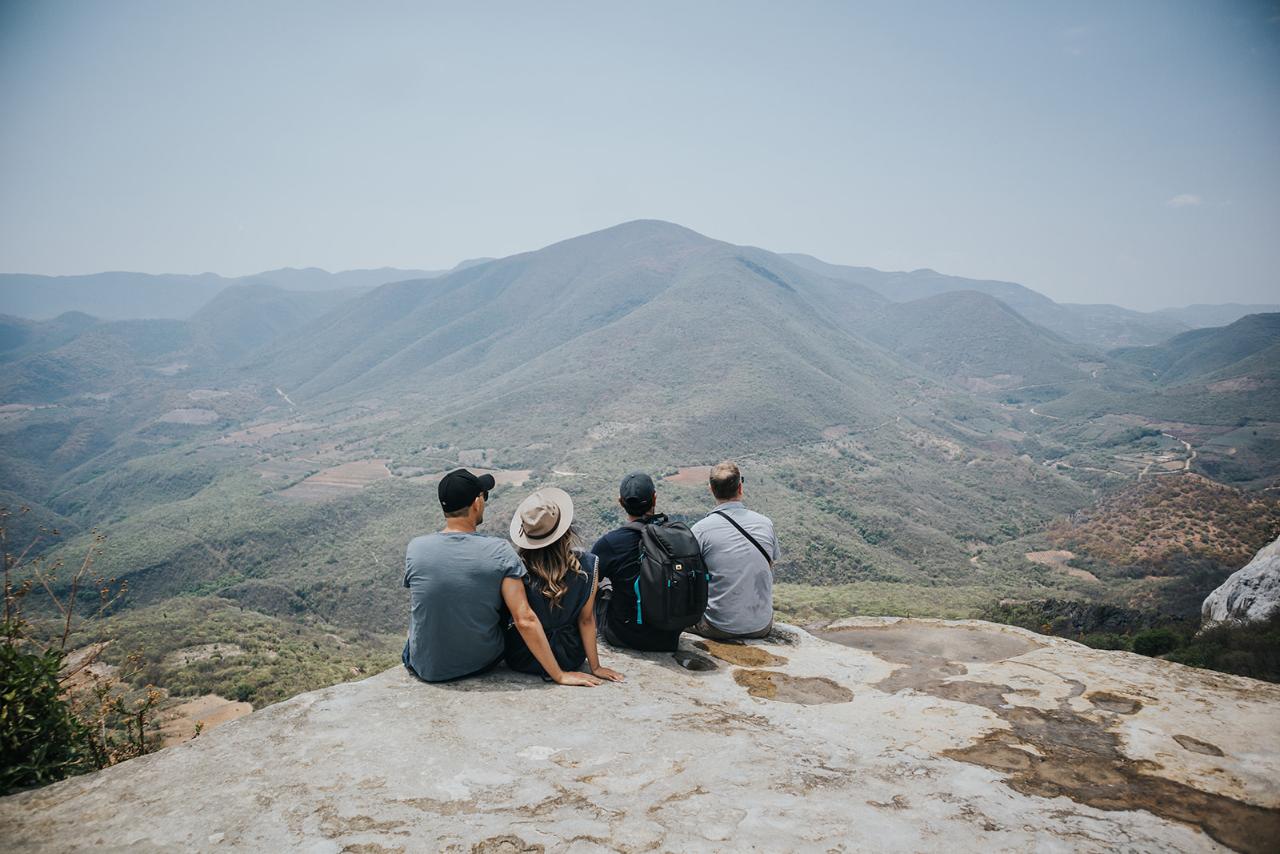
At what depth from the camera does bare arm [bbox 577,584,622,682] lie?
449 cm

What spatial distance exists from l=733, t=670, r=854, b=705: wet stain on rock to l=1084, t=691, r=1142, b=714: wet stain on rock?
1.85 meters

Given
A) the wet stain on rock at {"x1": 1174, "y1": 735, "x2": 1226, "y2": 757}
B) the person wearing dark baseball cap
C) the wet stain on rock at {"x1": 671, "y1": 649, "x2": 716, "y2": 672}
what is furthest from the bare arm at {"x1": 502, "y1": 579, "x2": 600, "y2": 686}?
the wet stain on rock at {"x1": 1174, "y1": 735, "x2": 1226, "y2": 757}

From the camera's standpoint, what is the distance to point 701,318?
159125 mm

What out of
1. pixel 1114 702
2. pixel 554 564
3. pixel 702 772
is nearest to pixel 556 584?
pixel 554 564

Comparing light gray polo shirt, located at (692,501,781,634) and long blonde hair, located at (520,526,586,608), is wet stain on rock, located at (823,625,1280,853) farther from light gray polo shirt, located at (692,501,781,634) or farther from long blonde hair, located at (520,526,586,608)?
long blonde hair, located at (520,526,586,608)

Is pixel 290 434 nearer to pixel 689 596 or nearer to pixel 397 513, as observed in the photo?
pixel 397 513

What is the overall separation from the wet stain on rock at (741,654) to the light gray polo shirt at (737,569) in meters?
0.19

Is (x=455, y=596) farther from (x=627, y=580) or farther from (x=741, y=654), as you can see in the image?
(x=741, y=654)

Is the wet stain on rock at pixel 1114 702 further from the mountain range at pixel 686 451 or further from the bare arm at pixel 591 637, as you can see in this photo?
the mountain range at pixel 686 451

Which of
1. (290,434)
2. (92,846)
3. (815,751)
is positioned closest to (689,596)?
(815,751)

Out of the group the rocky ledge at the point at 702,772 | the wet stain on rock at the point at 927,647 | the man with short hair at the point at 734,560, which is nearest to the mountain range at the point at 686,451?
the wet stain on rock at the point at 927,647

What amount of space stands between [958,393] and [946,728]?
579ft

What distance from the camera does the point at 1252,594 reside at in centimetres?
1541

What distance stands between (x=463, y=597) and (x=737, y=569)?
285 cm
